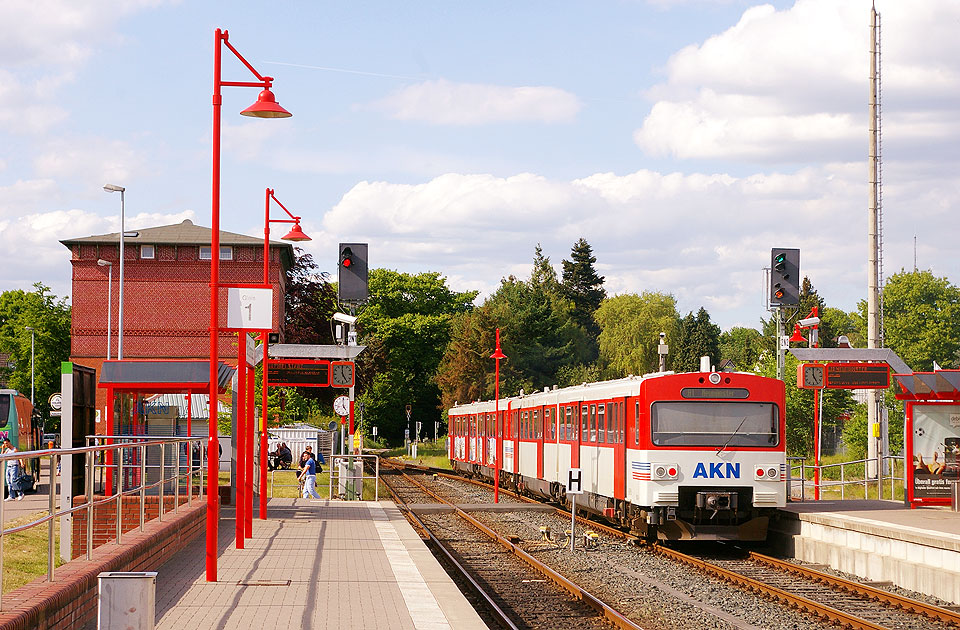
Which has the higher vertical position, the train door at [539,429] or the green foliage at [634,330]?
the green foliage at [634,330]

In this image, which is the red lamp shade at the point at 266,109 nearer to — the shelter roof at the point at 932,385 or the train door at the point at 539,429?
the shelter roof at the point at 932,385

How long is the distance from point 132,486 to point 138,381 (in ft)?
23.3

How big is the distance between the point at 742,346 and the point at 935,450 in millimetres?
113718

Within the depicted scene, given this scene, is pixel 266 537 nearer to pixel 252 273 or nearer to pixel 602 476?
pixel 602 476

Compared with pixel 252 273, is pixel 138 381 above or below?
below

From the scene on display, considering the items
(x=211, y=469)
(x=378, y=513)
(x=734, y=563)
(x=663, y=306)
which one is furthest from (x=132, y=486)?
(x=663, y=306)

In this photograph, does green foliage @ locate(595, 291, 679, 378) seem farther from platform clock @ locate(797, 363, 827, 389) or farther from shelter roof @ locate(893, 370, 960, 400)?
shelter roof @ locate(893, 370, 960, 400)

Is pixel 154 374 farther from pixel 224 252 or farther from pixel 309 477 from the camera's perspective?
pixel 224 252

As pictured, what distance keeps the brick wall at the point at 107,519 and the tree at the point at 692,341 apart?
3303 inches

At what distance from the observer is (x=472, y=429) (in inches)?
1816

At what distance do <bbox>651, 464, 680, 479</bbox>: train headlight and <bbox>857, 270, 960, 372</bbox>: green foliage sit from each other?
79.4 metres

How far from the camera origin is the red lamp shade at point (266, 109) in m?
14.4

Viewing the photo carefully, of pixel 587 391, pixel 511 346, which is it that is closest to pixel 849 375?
pixel 587 391

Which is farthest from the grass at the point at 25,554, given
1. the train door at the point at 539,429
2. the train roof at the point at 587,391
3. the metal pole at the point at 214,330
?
the train door at the point at 539,429
